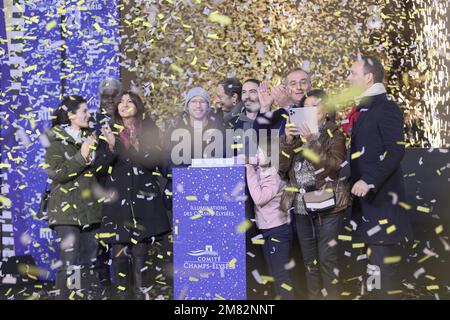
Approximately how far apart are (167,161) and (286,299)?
1417 millimetres

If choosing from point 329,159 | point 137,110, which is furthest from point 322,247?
point 137,110

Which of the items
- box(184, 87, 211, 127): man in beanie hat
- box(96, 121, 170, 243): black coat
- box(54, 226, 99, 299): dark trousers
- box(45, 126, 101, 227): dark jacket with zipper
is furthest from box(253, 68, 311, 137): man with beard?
box(54, 226, 99, 299): dark trousers

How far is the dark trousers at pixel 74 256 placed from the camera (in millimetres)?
5879

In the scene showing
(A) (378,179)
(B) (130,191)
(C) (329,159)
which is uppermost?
(C) (329,159)

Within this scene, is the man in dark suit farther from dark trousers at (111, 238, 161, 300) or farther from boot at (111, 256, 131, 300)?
boot at (111, 256, 131, 300)

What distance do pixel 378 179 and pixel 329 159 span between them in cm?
42

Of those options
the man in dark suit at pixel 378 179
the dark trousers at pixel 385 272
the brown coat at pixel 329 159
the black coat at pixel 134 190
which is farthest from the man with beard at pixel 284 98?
the dark trousers at pixel 385 272

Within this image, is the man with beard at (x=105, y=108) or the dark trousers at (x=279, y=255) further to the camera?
the man with beard at (x=105, y=108)

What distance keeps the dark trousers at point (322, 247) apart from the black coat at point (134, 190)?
1.09 m

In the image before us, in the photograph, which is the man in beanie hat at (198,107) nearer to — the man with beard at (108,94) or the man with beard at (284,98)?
the man with beard at (284,98)

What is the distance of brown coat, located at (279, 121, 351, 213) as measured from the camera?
5.26 m

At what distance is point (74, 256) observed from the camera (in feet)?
19.3

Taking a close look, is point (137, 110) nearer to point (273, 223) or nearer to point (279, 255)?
point (273, 223)

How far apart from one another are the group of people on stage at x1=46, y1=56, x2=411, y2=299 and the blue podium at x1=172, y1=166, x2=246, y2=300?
22cm
